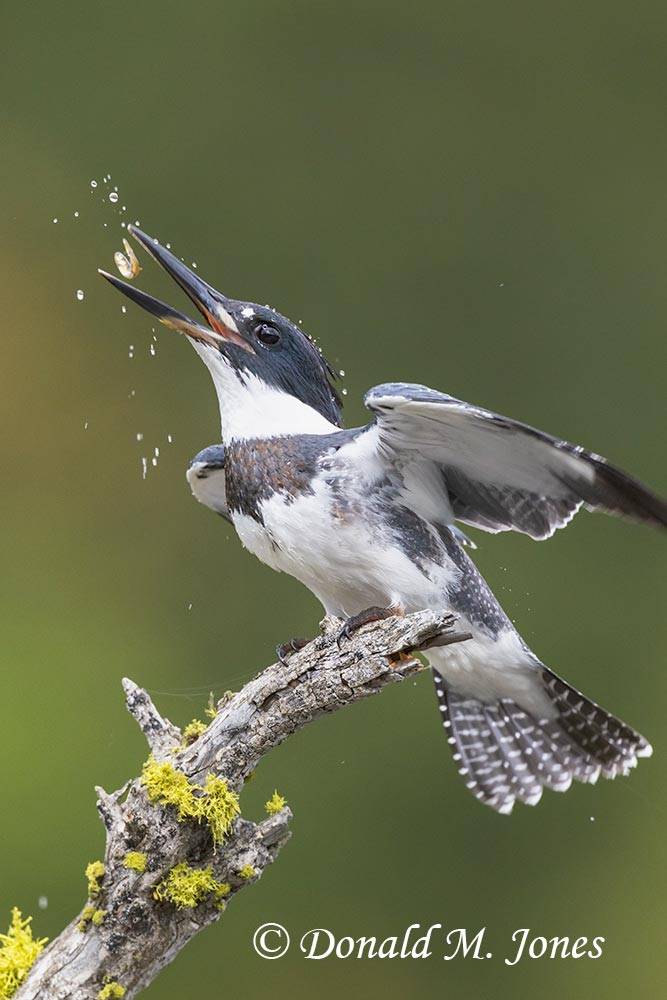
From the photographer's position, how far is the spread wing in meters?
1.71

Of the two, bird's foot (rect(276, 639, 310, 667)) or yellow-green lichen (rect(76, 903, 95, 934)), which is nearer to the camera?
yellow-green lichen (rect(76, 903, 95, 934))

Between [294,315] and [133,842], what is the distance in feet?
6.56

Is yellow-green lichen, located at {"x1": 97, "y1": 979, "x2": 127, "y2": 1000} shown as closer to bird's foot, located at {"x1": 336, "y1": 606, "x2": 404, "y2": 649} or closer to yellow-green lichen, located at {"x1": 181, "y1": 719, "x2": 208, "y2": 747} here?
yellow-green lichen, located at {"x1": 181, "y1": 719, "x2": 208, "y2": 747}

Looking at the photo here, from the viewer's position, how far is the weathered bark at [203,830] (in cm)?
168

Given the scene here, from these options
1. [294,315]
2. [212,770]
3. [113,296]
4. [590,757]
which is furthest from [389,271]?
[212,770]

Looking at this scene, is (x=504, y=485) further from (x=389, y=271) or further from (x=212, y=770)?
(x=389, y=271)

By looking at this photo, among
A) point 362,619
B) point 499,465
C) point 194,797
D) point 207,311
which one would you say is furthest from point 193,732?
point 207,311

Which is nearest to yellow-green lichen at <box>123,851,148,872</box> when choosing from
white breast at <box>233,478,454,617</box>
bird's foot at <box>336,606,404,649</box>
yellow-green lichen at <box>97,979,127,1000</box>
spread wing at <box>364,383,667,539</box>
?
yellow-green lichen at <box>97,979,127,1000</box>

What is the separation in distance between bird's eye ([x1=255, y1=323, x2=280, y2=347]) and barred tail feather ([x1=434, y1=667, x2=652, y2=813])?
1.97 feet

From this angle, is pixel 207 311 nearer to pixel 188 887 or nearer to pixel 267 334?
pixel 267 334

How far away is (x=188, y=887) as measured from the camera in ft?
5.45

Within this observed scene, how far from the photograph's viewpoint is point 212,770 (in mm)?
1731

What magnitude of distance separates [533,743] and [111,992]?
2.90 ft

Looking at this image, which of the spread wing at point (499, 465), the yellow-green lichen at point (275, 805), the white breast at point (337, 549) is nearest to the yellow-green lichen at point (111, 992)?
the yellow-green lichen at point (275, 805)
